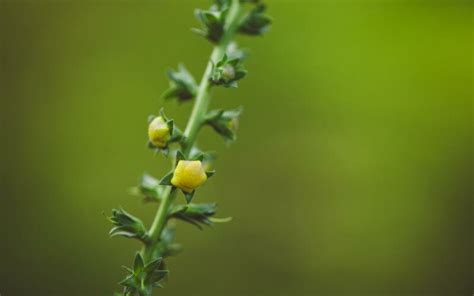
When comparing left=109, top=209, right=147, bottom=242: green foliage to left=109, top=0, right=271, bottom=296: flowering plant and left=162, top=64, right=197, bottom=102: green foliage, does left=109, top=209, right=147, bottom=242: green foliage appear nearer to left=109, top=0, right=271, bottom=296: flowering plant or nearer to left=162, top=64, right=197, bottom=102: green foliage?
left=109, top=0, right=271, bottom=296: flowering plant

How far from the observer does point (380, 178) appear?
41.9 ft

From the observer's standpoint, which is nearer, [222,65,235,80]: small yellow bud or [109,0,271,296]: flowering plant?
[109,0,271,296]: flowering plant

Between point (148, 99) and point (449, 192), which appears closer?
point (148, 99)

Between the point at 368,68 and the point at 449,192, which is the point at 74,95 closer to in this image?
the point at 368,68

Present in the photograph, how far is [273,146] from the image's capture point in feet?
41.4

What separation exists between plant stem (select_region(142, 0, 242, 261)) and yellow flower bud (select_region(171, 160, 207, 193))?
0.13 meters

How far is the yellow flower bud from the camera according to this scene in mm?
2725

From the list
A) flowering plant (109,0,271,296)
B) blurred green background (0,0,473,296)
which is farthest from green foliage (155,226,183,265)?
blurred green background (0,0,473,296)

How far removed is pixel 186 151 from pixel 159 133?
15cm

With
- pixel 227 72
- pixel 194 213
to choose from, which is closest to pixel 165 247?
pixel 194 213

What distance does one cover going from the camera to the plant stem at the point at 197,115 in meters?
2.82

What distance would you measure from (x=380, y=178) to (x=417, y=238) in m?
1.41

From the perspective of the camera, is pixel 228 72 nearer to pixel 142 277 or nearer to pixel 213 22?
pixel 213 22

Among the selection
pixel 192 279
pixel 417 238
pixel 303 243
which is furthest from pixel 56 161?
pixel 417 238
